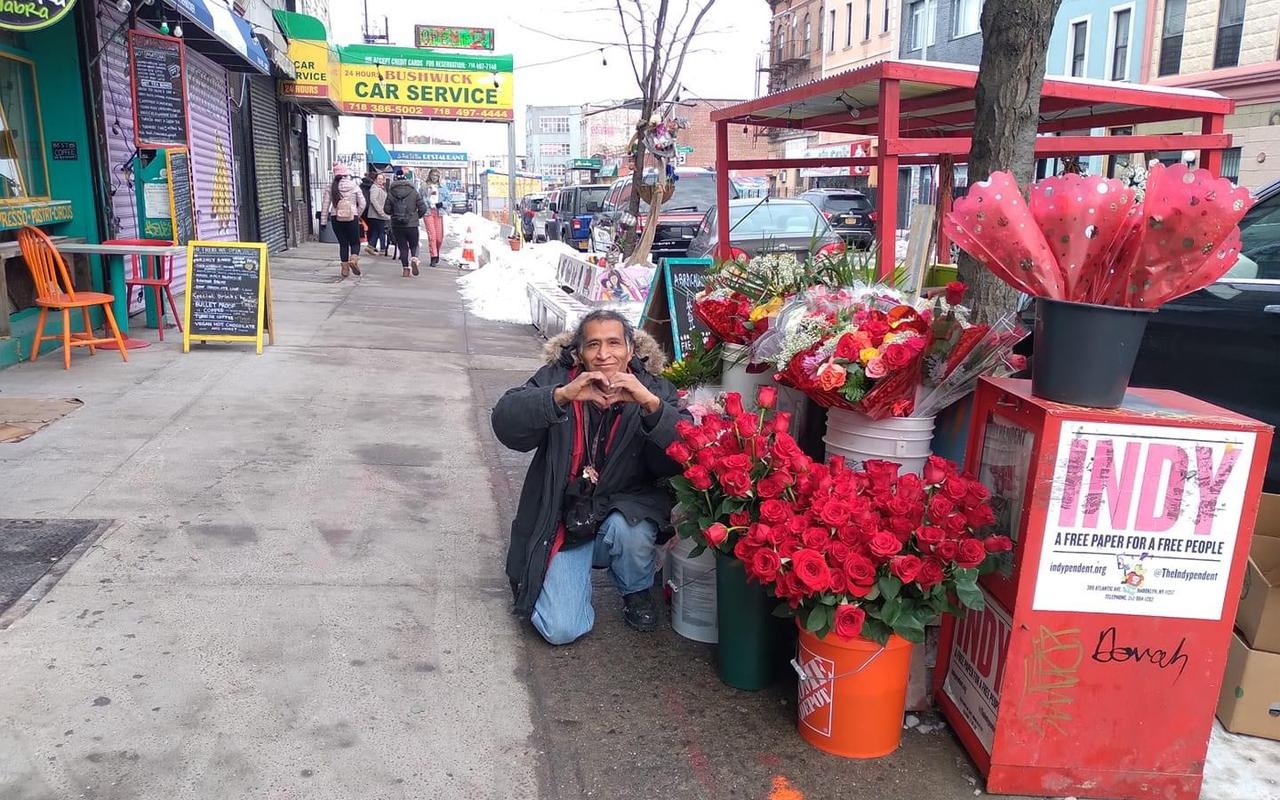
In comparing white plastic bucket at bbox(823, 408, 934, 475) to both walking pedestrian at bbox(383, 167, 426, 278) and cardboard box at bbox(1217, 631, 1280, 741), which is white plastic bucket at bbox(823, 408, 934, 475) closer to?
cardboard box at bbox(1217, 631, 1280, 741)

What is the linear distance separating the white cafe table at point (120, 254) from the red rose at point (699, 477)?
20.6ft

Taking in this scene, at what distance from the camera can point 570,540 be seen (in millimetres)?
3521

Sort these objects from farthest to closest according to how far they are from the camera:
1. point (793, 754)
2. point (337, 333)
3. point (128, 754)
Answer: point (337, 333), point (793, 754), point (128, 754)

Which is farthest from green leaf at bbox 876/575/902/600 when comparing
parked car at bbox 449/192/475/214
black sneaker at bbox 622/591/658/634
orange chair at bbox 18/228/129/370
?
parked car at bbox 449/192/475/214

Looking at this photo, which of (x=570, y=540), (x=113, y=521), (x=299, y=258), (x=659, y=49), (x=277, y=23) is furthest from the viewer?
(x=299, y=258)

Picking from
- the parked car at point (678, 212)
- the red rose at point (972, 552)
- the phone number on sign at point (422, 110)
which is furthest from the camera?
the phone number on sign at point (422, 110)

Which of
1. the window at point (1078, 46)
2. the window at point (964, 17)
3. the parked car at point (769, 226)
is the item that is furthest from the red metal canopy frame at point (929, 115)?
the window at point (964, 17)

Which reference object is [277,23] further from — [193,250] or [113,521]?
[113,521]

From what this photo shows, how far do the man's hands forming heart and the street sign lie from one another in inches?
815

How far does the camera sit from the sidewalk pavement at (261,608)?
2.72m

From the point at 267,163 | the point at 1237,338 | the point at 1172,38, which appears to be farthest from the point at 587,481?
the point at 1172,38

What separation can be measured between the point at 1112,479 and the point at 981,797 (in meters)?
0.97

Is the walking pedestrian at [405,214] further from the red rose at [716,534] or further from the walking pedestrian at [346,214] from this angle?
the red rose at [716,534]

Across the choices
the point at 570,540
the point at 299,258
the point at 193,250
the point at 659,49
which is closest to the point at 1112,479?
the point at 570,540
